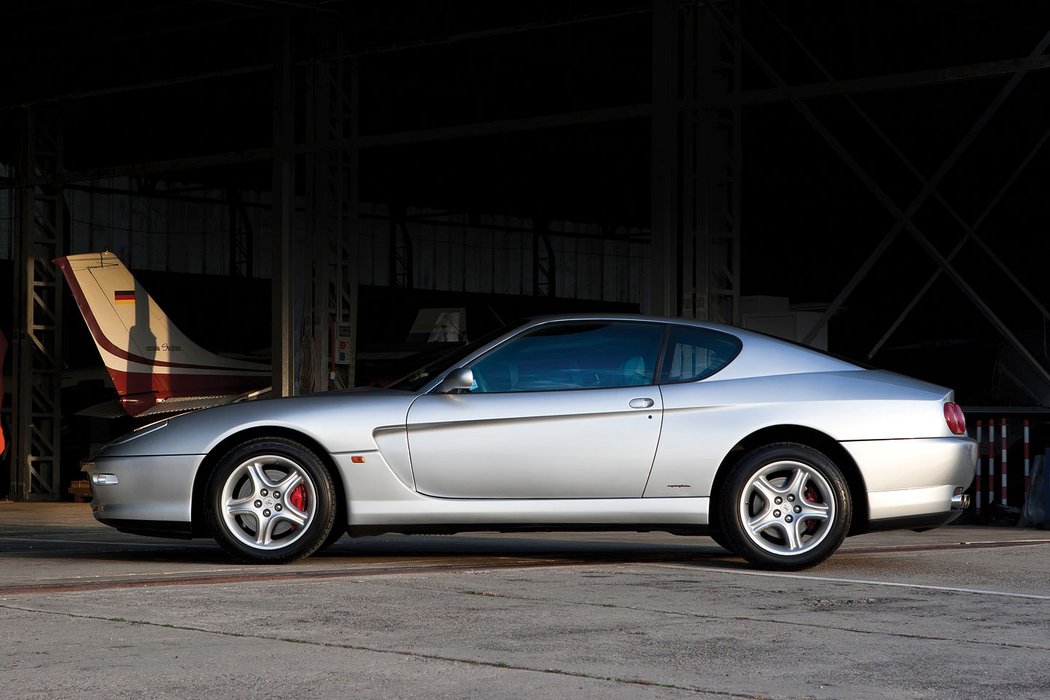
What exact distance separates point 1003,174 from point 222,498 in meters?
33.3

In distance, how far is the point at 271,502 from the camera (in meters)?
7.53

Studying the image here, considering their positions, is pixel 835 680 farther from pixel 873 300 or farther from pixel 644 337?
pixel 873 300

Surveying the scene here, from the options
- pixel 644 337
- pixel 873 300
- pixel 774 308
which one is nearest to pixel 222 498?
pixel 644 337

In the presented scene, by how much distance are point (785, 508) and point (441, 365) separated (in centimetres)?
193

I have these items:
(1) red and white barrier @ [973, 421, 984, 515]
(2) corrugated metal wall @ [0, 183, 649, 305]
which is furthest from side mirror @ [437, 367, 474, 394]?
(2) corrugated metal wall @ [0, 183, 649, 305]

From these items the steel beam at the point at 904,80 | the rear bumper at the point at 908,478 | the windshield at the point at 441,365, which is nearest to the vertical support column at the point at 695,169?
the steel beam at the point at 904,80

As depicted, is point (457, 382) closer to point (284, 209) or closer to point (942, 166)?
point (942, 166)

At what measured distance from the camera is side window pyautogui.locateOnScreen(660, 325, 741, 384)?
25.2ft

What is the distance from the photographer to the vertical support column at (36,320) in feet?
72.9

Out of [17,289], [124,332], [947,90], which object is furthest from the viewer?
[947,90]

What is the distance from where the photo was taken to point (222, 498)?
24.7 ft

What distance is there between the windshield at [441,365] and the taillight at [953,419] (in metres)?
2.25

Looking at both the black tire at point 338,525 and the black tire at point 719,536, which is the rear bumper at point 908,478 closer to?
the black tire at point 719,536

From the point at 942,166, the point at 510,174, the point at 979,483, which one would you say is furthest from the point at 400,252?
the point at 979,483
